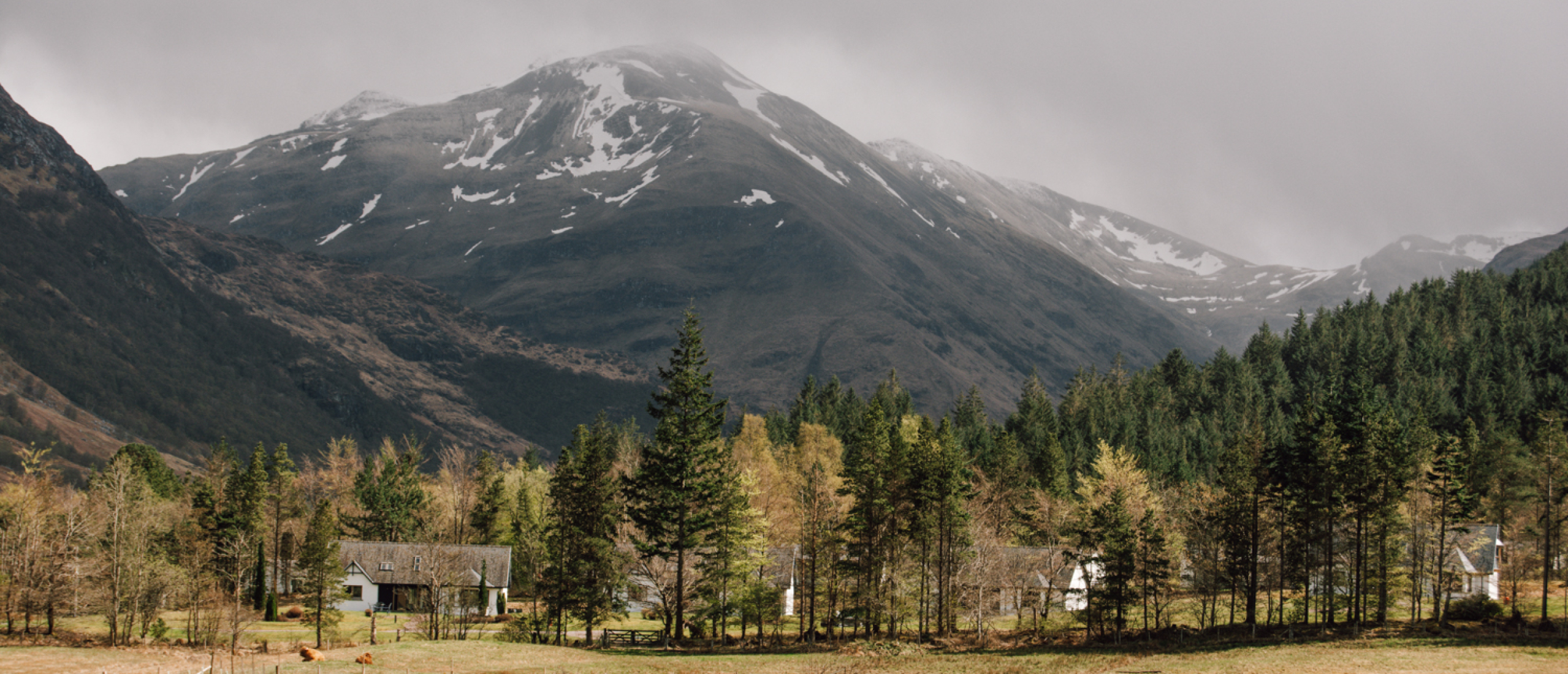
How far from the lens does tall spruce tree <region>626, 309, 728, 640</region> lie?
183ft

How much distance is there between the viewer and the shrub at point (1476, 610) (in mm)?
54406

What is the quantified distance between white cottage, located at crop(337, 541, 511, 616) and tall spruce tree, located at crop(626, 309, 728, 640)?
86.5ft

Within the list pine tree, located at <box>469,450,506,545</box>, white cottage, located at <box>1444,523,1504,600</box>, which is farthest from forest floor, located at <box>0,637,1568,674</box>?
pine tree, located at <box>469,450,506,545</box>

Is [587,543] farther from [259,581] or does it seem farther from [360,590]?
[360,590]

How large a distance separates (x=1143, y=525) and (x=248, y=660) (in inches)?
1829

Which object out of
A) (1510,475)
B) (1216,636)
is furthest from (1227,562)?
(1510,475)

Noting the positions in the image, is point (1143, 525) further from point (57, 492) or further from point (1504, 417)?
point (1504, 417)

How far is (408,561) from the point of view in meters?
87.8

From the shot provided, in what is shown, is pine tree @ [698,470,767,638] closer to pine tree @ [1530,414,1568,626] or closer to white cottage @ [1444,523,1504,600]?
pine tree @ [1530,414,1568,626]

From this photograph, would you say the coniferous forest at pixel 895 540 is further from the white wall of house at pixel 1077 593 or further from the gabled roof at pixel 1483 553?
the white wall of house at pixel 1077 593

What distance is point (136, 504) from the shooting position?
66.2 meters

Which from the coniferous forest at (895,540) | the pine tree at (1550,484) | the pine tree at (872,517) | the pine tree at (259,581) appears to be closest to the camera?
the pine tree at (1550,484)

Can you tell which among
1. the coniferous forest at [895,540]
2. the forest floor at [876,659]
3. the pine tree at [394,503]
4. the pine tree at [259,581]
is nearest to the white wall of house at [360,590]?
the coniferous forest at [895,540]

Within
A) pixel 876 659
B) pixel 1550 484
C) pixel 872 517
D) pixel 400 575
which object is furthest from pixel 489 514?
pixel 1550 484
